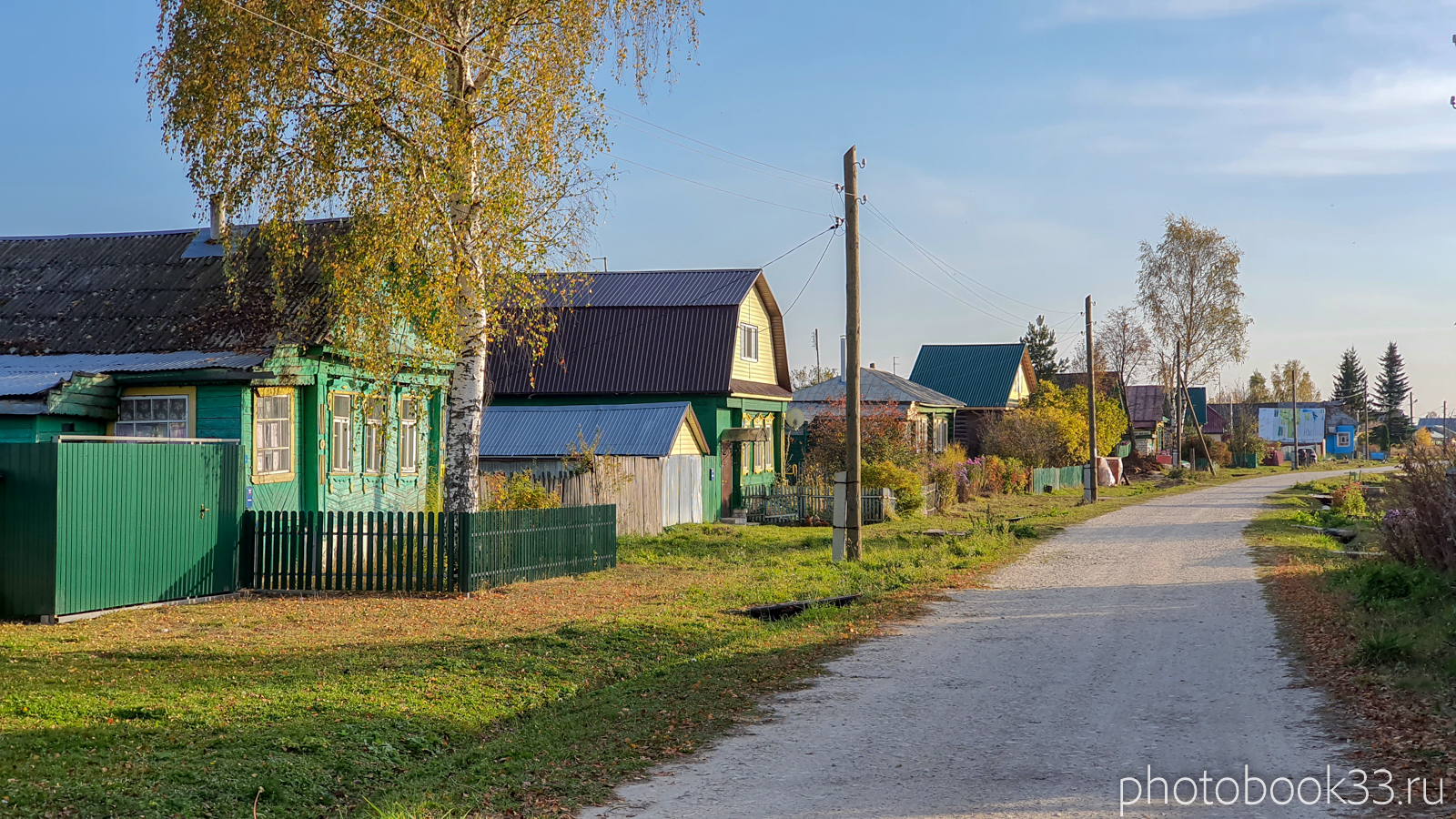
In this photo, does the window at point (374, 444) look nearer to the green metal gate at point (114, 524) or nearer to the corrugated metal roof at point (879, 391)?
the green metal gate at point (114, 524)

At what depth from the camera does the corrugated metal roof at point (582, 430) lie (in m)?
29.8

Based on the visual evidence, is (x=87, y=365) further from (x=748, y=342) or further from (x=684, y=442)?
(x=748, y=342)

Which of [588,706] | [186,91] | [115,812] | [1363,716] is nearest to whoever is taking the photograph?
[115,812]

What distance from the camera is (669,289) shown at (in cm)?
3656

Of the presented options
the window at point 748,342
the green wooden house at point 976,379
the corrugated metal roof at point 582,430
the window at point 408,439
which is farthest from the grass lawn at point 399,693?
the green wooden house at point 976,379

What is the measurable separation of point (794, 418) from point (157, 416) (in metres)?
28.6

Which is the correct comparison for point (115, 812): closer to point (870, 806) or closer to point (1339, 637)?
point (870, 806)

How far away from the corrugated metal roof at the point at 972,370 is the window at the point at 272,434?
4367 centimetres

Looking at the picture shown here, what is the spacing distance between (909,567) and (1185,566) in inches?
193

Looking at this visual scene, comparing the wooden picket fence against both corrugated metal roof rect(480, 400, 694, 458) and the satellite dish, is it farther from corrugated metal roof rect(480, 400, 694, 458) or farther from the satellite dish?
the satellite dish

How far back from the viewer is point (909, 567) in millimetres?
19281

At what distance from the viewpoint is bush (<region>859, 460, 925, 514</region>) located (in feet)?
104

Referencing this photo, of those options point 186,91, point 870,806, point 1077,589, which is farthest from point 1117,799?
point 186,91

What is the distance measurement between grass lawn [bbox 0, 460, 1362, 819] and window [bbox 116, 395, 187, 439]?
3.75m
